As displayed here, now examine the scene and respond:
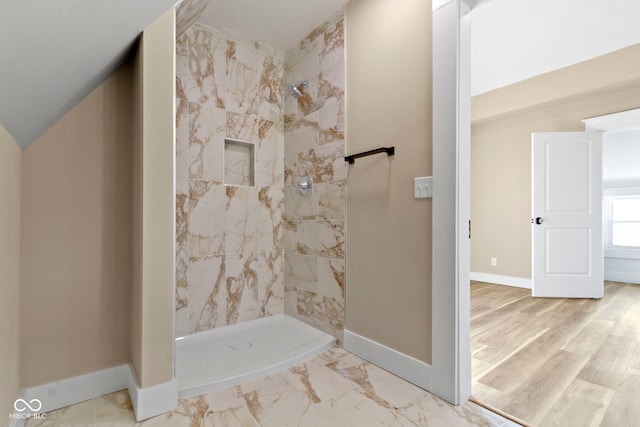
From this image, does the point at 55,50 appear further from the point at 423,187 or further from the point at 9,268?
the point at 423,187

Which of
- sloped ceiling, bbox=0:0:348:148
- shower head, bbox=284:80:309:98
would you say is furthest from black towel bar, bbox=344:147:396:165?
sloped ceiling, bbox=0:0:348:148

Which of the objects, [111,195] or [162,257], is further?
[111,195]

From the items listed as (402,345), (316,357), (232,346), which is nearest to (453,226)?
(402,345)

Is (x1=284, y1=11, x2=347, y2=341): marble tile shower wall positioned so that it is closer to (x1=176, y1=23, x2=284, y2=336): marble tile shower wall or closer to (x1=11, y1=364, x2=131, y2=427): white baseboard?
(x1=176, y1=23, x2=284, y2=336): marble tile shower wall

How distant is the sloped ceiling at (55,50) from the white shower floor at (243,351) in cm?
137

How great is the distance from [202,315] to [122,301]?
75 cm

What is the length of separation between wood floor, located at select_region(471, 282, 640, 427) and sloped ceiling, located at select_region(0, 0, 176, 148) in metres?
2.19

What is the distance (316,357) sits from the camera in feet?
6.54

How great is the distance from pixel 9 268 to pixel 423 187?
185 centimetres

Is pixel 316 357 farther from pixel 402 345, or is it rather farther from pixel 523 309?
pixel 523 309

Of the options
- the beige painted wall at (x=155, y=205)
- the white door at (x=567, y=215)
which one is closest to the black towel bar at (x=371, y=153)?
the beige painted wall at (x=155, y=205)

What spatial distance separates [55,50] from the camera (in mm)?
941

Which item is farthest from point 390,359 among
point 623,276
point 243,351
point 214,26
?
point 623,276

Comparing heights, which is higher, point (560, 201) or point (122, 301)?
point (560, 201)
